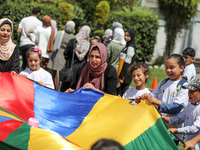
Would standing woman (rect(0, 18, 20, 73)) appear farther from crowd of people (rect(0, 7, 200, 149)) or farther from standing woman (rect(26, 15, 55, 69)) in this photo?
standing woman (rect(26, 15, 55, 69))

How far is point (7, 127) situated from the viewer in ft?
12.0

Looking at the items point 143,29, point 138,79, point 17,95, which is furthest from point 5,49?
point 143,29

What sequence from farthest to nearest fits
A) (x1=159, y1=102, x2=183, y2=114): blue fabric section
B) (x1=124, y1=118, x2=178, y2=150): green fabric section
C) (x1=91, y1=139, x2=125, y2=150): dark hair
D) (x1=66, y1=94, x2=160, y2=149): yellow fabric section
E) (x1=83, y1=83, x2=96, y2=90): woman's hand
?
(x1=83, y1=83, x2=96, y2=90): woman's hand, (x1=159, y1=102, x2=183, y2=114): blue fabric section, (x1=66, y1=94, x2=160, y2=149): yellow fabric section, (x1=124, y1=118, x2=178, y2=150): green fabric section, (x1=91, y1=139, x2=125, y2=150): dark hair

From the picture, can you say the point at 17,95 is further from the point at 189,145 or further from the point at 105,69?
the point at 189,145

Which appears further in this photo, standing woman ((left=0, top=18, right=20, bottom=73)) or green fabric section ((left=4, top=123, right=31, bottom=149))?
standing woman ((left=0, top=18, right=20, bottom=73))

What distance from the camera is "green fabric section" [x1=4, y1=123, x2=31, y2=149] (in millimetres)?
3295

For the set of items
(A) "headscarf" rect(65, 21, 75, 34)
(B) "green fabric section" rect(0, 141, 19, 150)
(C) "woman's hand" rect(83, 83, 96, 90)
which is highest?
(A) "headscarf" rect(65, 21, 75, 34)

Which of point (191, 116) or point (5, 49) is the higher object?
point (5, 49)

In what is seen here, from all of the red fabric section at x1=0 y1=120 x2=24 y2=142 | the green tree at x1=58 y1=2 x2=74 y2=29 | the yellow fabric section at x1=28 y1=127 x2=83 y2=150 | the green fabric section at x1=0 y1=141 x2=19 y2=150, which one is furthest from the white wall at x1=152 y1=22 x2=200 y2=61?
the green fabric section at x1=0 y1=141 x2=19 y2=150

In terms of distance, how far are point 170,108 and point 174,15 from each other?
543 inches

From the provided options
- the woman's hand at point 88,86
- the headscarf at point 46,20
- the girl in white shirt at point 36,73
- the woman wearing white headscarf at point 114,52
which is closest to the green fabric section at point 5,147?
the woman's hand at point 88,86

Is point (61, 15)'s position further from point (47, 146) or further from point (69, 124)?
point (47, 146)

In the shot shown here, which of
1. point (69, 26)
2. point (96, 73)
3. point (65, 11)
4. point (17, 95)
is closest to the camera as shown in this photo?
point (17, 95)

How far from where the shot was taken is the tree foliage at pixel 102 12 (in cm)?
1767
